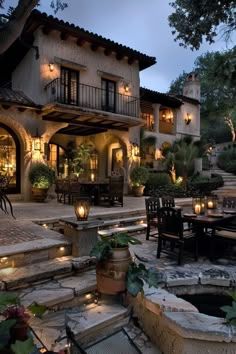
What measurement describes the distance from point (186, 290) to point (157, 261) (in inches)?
49.2

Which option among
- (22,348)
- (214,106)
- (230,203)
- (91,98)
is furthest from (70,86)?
(214,106)

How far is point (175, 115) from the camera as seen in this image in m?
20.3

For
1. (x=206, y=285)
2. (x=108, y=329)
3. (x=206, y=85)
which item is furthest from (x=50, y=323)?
(x=206, y=85)

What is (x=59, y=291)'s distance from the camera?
12.4 feet

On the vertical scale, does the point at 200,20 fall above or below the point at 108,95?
above

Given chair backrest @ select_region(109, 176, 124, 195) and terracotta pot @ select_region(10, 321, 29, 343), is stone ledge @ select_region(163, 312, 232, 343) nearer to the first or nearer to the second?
terracotta pot @ select_region(10, 321, 29, 343)

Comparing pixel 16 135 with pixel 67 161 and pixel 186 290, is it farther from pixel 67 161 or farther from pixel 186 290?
pixel 186 290

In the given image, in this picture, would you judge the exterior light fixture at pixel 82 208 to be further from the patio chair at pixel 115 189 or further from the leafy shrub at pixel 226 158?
the leafy shrub at pixel 226 158

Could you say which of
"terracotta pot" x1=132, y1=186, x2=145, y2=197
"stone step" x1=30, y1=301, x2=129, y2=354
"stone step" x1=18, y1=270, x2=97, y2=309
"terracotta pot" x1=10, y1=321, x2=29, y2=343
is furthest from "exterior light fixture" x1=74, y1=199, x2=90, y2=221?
"terracotta pot" x1=132, y1=186, x2=145, y2=197

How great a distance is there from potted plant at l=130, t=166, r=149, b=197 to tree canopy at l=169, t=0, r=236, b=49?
5.73 meters

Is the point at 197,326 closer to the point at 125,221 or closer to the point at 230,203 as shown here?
the point at 230,203

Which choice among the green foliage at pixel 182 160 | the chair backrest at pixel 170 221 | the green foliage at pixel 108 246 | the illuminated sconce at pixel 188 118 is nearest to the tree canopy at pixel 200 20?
the green foliage at pixel 182 160

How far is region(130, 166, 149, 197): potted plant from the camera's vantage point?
543 inches

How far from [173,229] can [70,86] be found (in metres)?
9.42
